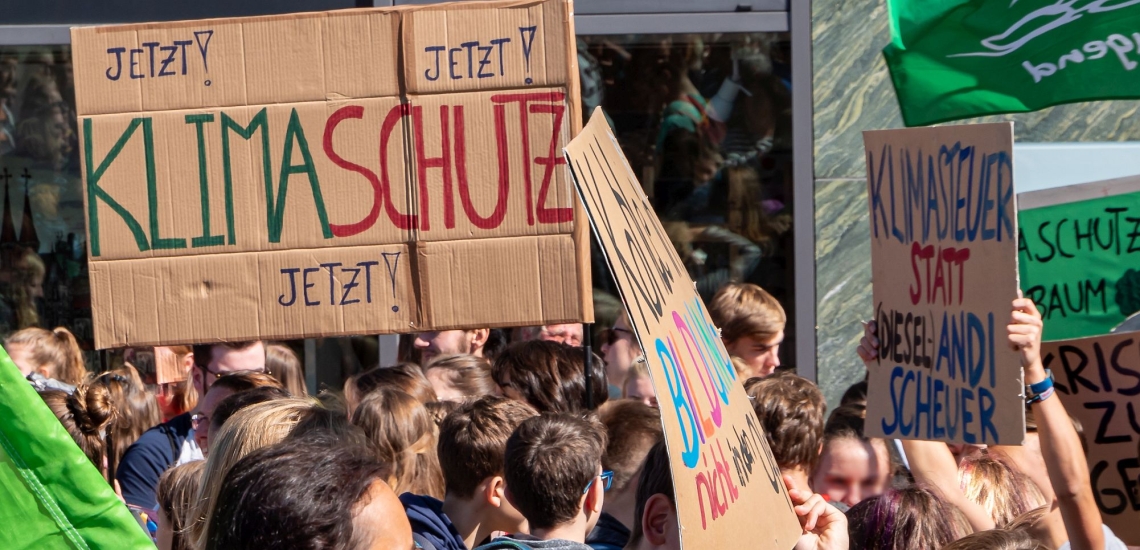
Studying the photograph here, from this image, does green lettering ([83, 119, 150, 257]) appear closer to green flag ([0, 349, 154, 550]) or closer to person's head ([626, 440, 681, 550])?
person's head ([626, 440, 681, 550])

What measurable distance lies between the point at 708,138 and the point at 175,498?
4609 mm

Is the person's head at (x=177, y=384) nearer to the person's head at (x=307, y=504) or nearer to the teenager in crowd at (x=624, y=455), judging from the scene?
the teenager in crowd at (x=624, y=455)

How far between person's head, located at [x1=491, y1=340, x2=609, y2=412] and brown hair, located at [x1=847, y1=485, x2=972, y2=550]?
1.49 meters

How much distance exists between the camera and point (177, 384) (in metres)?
5.47

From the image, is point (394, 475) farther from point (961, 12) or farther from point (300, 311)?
point (961, 12)

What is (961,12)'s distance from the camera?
4406mm

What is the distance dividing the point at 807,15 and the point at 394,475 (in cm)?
420


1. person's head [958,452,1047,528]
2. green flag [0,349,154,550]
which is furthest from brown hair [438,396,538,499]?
green flag [0,349,154,550]

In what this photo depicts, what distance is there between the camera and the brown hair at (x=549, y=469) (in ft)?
9.31

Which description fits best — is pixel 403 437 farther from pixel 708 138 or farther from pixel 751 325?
pixel 708 138

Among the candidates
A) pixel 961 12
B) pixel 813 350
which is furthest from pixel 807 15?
pixel 961 12

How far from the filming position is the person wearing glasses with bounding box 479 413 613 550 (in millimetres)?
2836

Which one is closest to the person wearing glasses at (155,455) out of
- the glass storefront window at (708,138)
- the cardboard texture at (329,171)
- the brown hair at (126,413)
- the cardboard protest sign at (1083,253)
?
the brown hair at (126,413)

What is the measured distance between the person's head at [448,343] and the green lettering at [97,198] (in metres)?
1.85
